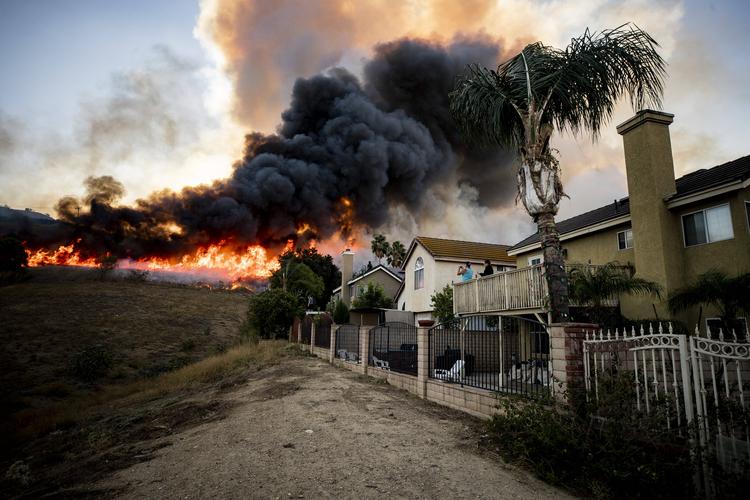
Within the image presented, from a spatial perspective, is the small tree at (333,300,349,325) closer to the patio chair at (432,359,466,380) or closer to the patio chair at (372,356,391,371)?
the patio chair at (372,356,391,371)

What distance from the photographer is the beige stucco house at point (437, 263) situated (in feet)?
73.1

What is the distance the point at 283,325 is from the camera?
27.5 metres

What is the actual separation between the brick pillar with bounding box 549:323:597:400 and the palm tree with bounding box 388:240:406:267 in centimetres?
4737

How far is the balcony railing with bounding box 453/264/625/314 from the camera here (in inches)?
549

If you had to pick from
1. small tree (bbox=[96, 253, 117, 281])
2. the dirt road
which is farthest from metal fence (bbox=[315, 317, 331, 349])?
small tree (bbox=[96, 253, 117, 281])

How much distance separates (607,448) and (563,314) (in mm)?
3294

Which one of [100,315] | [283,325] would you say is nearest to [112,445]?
[283,325]

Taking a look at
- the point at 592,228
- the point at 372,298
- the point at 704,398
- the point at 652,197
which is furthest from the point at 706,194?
the point at 372,298

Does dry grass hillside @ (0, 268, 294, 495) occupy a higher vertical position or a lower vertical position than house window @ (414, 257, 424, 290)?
lower

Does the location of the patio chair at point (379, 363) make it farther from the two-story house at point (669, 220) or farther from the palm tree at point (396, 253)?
the palm tree at point (396, 253)

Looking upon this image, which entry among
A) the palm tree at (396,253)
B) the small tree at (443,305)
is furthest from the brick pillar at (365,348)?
the palm tree at (396,253)

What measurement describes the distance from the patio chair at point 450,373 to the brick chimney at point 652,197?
7344 mm

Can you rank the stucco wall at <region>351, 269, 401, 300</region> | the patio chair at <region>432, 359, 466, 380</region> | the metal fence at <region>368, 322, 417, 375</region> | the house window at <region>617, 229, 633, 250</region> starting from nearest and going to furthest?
the patio chair at <region>432, 359, 466, 380</region> → the metal fence at <region>368, 322, 417, 375</region> → the house window at <region>617, 229, 633, 250</region> → the stucco wall at <region>351, 269, 401, 300</region>

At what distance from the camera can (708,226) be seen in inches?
467
